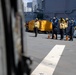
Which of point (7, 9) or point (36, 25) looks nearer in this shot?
point (7, 9)

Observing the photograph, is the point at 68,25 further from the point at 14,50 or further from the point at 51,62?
the point at 14,50

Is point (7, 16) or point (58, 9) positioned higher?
point (7, 16)

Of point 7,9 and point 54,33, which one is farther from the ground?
point 7,9

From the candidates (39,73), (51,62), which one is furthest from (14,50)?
(51,62)

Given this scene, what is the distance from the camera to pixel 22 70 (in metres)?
2.45

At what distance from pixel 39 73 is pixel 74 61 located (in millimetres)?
2817

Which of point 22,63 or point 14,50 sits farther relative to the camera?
point 22,63

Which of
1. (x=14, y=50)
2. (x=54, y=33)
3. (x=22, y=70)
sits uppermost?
(x=14, y=50)

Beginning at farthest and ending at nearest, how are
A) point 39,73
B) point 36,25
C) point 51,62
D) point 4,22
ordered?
point 36,25 < point 51,62 < point 39,73 < point 4,22

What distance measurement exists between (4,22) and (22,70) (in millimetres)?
599

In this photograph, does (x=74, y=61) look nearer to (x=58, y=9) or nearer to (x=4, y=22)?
(x=4, y=22)

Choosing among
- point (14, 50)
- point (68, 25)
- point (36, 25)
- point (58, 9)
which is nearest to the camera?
point (14, 50)

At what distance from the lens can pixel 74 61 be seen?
10883mm

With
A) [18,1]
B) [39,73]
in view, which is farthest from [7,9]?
[39,73]
